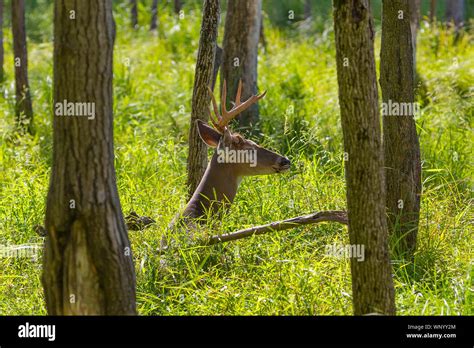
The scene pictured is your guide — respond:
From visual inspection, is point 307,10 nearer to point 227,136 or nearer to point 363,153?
point 227,136

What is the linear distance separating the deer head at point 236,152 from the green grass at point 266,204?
0.25 meters

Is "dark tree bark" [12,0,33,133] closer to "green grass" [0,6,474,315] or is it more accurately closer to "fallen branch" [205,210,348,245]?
"green grass" [0,6,474,315]

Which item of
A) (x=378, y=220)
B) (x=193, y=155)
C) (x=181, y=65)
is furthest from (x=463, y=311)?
(x=181, y=65)

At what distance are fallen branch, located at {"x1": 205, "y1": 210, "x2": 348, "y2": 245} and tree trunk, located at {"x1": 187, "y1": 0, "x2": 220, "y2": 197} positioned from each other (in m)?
1.78

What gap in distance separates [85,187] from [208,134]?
3092mm

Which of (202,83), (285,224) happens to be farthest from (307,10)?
(285,224)

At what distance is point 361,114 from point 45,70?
10.6 meters

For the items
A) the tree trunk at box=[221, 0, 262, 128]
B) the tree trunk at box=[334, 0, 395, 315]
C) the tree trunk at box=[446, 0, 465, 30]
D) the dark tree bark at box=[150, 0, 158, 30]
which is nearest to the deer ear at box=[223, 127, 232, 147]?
the tree trunk at box=[334, 0, 395, 315]

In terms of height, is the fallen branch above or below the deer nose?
below

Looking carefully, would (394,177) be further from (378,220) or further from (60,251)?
(60,251)

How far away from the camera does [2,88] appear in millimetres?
13078

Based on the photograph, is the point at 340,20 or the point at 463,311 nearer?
the point at 340,20

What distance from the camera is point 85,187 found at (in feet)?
16.6

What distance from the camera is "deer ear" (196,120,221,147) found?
8023 millimetres
